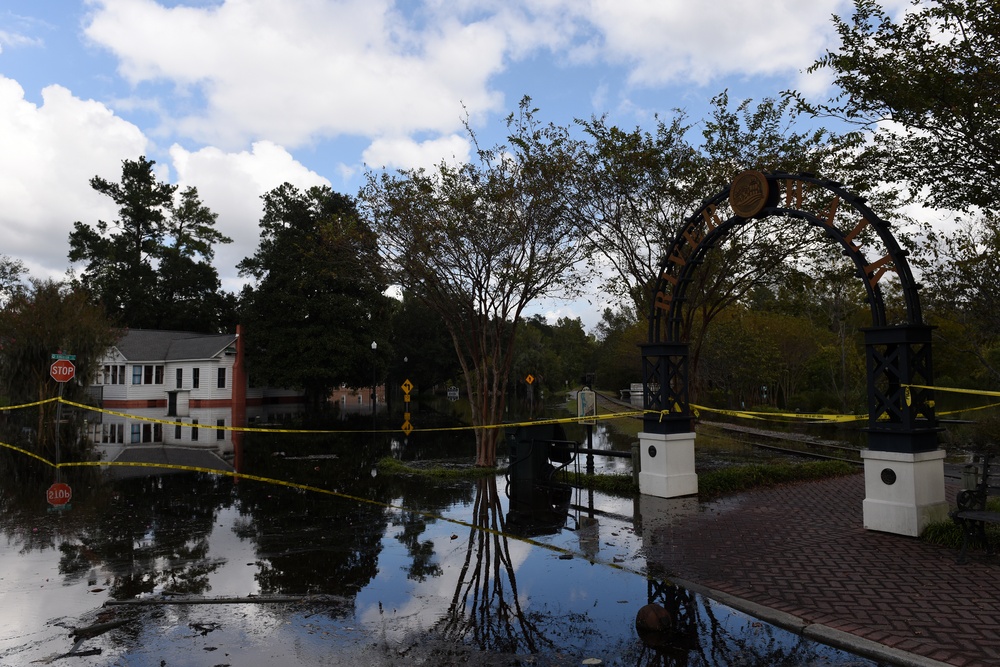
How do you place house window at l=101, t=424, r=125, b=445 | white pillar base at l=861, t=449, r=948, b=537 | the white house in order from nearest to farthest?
white pillar base at l=861, t=449, r=948, b=537 < house window at l=101, t=424, r=125, b=445 < the white house

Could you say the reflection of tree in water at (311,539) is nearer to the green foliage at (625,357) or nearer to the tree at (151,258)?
the green foliage at (625,357)

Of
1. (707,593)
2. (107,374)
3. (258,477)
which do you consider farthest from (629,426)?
(107,374)

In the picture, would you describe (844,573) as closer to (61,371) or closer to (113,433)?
(61,371)

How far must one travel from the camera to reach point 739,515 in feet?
32.1

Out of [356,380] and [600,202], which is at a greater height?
[600,202]

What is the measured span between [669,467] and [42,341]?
26731mm

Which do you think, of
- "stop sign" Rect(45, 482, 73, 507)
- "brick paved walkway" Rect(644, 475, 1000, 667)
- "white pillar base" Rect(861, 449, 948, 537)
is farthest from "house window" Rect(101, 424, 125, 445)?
"white pillar base" Rect(861, 449, 948, 537)

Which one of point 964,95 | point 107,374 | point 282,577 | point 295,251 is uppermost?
point 295,251

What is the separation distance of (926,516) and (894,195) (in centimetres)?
1023

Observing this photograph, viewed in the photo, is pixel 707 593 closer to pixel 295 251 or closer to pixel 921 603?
pixel 921 603

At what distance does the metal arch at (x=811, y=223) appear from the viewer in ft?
27.8

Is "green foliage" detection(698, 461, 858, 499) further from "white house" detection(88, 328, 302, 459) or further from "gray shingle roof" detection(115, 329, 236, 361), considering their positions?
"gray shingle roof" detection(115, 329, 236, 361)

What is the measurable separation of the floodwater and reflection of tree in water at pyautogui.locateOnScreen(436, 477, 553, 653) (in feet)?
0.08

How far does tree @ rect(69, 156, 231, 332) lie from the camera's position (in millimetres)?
59312
